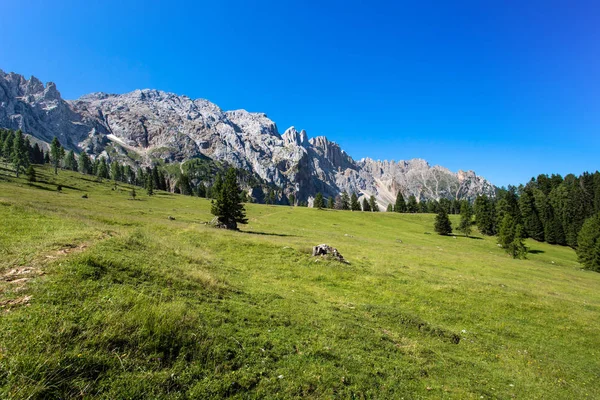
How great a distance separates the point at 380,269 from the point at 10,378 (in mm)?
26084

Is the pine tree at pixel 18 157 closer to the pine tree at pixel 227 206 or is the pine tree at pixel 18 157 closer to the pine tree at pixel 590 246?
the pine tree at pixel 227 206

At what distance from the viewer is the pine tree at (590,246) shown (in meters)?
61.8

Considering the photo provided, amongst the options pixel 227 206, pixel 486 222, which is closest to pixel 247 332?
pixel 227 206

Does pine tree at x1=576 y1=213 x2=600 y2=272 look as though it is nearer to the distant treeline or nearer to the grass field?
the distant treeline

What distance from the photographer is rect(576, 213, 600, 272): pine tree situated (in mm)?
61750

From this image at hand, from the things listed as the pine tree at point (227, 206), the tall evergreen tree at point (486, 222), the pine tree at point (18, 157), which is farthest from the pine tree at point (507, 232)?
the pine tree at point (18, 157)

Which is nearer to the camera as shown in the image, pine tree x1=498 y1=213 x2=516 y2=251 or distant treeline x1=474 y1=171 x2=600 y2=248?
pine tree x1=498 y1=213 x2=516 y2=251

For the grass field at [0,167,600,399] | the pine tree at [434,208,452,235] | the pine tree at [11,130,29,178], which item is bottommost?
the grass field at [0,167,600,399]

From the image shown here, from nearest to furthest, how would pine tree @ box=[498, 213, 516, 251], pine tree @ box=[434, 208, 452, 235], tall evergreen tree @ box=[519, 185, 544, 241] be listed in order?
1. pine tree @ box=[498, 213, 516, 251]
2. pine tree @ box=[434, 208, 452, 235]
3. tall evergreen tree @ box=[519, 185, 544, 241]

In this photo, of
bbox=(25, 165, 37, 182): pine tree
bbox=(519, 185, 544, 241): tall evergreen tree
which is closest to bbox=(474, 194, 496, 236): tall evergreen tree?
bbox=(519, 185, 544, 241): tall evergreen tree

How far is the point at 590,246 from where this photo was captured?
65.6 m

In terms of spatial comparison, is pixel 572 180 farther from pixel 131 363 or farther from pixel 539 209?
pixel 131 363

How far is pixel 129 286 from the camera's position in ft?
32.6

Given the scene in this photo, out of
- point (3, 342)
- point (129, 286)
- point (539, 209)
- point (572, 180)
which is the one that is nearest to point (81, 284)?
point (129, 286)
